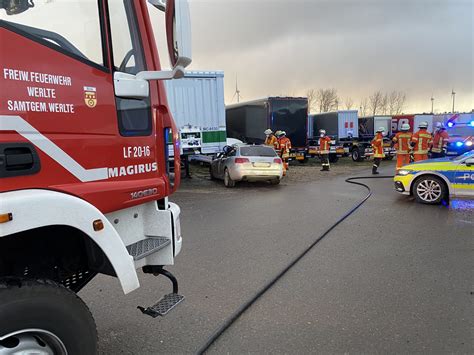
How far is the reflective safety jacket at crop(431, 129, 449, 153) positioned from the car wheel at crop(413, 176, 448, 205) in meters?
5.66

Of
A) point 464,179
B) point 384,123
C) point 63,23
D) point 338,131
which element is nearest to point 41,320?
point 63,23

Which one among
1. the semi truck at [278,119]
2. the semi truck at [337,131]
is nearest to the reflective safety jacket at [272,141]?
the semi truck at [278,119]

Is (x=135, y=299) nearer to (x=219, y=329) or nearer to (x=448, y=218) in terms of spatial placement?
(x=219, y=329)

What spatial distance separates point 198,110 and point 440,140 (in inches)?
334

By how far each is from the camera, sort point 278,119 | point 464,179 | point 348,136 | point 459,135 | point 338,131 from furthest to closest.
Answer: point 338,131, point 348,136, point 278,119, point 459,135, point 464,179

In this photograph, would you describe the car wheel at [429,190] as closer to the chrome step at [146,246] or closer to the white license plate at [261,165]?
the white license plate at [261,165]

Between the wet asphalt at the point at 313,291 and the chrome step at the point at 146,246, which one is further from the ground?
the chrome step at the point at 146,246

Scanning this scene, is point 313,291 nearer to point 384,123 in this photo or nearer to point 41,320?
point 41,320

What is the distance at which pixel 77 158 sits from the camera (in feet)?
6.72

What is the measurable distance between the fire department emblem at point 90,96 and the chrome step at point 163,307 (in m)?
1.33

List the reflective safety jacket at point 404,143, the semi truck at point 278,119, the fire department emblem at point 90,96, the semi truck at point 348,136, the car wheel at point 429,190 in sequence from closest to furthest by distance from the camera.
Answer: the fire department emblem at point 90,96 → the car wheel at point 429,190 → the reflective safety jacket at point 404,143 → the semi truck at point 278,119 → the semi truck at point 348,136

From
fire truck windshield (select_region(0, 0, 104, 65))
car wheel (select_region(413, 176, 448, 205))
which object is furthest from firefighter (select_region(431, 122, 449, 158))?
fire truck windshield (select_region(0, 0, 104, 65))

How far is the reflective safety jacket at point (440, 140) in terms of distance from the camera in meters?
13.4

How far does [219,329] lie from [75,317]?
1524 millimetres
